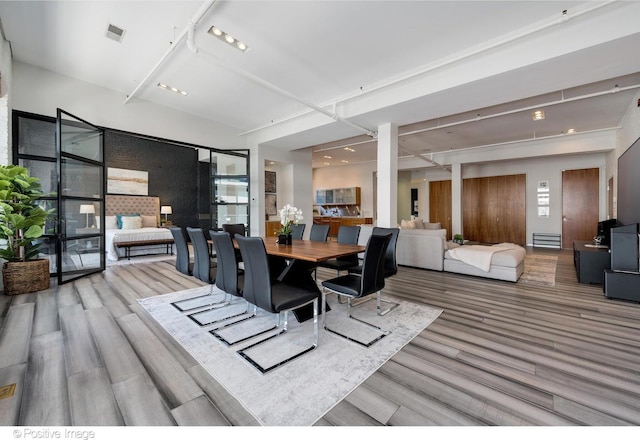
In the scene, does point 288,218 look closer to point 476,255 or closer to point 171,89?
point 476,255

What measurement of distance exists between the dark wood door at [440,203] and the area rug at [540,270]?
13.5ft

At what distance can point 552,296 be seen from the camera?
11.9 feet

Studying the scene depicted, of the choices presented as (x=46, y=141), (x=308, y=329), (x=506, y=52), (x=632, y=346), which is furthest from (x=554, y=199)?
(x=46, y=141)

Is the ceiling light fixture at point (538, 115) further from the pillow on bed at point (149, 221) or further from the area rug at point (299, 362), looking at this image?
the pillow on bed at point (149, 221)

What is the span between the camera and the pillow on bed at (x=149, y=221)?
25.7ft

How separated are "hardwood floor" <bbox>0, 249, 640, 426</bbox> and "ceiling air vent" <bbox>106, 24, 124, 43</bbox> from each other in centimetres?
336

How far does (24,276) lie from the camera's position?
3.71m

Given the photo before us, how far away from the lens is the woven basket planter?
3635mm

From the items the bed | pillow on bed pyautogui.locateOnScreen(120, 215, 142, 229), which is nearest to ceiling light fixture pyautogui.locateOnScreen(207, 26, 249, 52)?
the bed

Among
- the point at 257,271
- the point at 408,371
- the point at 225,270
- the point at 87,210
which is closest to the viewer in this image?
the point at 408,371

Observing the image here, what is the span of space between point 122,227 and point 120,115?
3181 millimetres

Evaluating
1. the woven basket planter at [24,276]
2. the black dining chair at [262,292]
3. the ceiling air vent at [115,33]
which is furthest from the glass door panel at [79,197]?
the black dining chair at [262,292]

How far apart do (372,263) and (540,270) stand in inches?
181

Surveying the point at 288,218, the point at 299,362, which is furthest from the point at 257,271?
the point at 288,218
